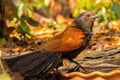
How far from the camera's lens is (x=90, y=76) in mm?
3490

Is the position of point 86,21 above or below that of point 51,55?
above

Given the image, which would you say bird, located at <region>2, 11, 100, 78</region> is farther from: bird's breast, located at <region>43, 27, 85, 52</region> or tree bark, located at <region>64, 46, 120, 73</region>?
tree bark, located at <region>64, 46, 120, 73</region>

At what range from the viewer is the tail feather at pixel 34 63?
3531 mm

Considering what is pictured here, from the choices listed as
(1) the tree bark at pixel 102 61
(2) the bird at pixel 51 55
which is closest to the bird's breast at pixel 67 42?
(2) the bird at pixel 51 55

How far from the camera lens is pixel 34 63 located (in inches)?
141

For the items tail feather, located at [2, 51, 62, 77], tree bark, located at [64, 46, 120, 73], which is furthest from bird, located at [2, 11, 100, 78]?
tree bark, located at [64, 46, 120, 73]

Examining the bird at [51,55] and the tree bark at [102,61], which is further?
the tree bark at [102,61]

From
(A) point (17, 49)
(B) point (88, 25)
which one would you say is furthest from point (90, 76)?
(A) point (17, 49)

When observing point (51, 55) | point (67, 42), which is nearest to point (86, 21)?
point (67, 42)

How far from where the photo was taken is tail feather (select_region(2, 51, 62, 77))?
3531 millimetres

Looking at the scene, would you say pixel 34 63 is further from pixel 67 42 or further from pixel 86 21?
pixel 86 21

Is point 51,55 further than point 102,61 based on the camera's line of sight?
No

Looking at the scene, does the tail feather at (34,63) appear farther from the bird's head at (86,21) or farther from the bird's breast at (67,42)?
the bird's head at (86,21)

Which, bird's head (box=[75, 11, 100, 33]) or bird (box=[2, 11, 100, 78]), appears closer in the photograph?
bird (box=[2, 11, 100, 78])
